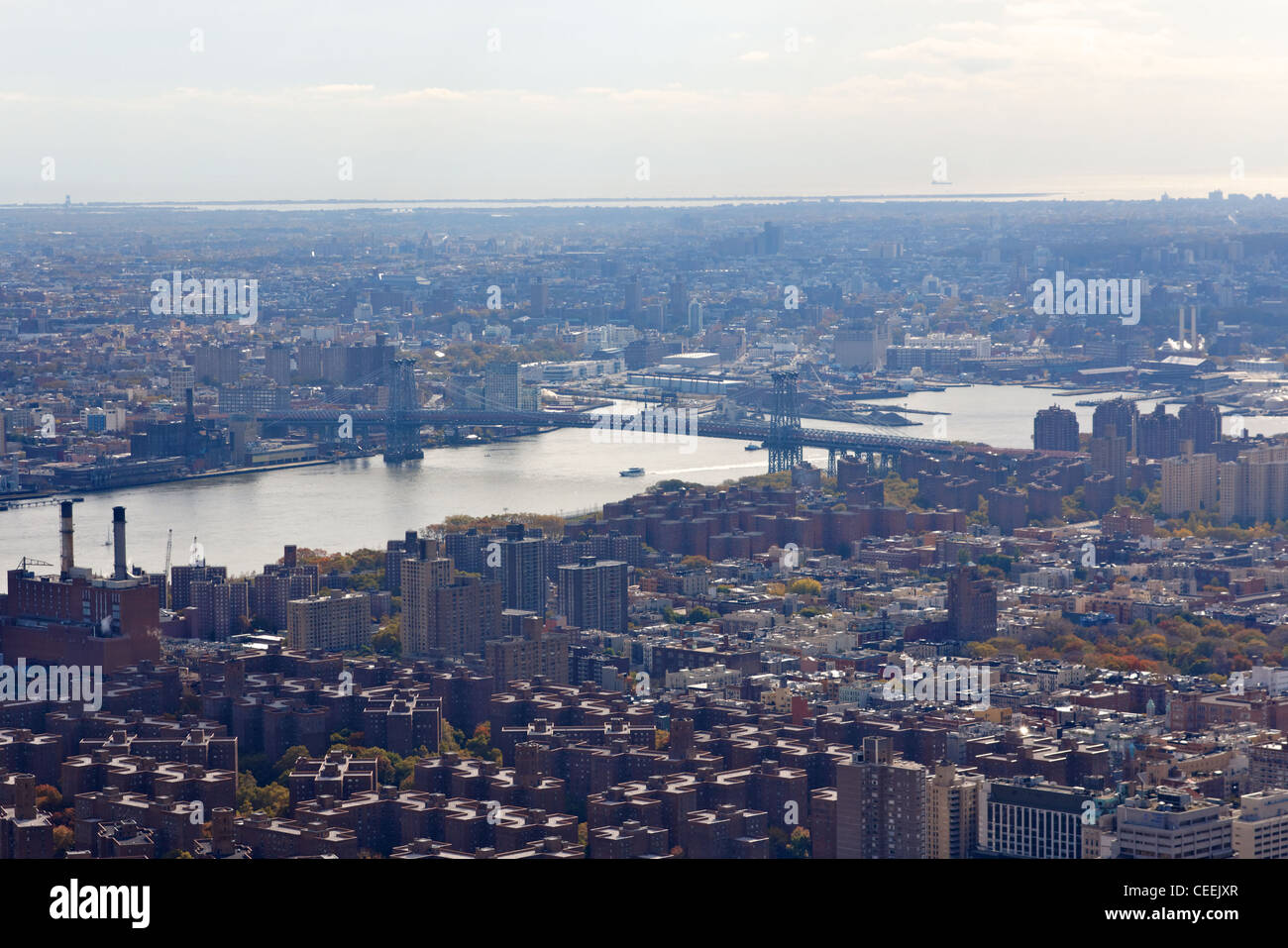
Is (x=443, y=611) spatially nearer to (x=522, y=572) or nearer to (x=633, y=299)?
(x=522, y=572)

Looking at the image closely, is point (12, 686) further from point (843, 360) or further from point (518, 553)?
point (843, 360)

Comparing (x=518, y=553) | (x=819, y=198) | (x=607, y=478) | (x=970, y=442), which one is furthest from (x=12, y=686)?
(x=819, y=198)

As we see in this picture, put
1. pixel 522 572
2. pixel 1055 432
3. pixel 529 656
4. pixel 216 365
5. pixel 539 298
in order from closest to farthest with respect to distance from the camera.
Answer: pixel 529 656, pixel 522 572, pixel 1055 432, pixel 216 365, pixel 539 298

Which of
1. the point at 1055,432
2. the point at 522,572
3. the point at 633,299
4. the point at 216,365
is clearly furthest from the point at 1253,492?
the point at 633,299

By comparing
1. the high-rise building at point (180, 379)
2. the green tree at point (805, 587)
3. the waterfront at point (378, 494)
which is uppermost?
the high-rise building at point (180, 379)

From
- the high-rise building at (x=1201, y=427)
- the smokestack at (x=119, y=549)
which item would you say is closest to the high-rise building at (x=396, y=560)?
the smokestack at (x=119, y=549)

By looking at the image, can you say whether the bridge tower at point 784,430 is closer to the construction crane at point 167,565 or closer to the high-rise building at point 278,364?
the construction crane at point 167,565

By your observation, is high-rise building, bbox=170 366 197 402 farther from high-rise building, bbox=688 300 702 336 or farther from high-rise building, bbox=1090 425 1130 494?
high-rise building, bbox=1090 425 1130 494
